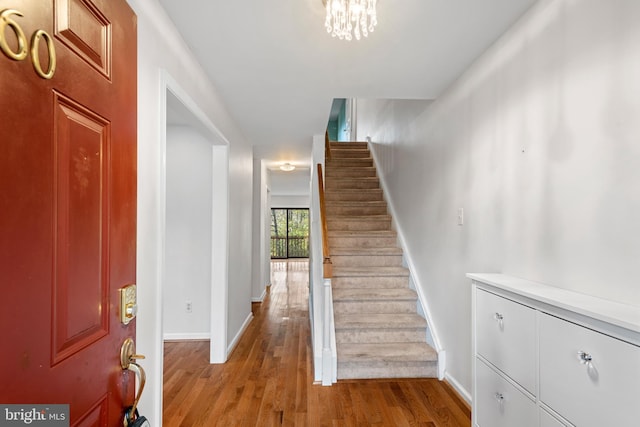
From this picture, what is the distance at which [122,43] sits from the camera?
955 millimetres

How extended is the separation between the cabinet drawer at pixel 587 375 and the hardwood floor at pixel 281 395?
117 centimetres

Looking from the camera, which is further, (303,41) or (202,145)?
(202,145)

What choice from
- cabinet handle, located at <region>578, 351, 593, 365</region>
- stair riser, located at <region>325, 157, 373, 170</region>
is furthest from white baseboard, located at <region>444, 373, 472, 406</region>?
stair riser, located at <region>325, 157, 373, 170</region>

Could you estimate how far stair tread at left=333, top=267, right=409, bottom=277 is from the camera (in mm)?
3459

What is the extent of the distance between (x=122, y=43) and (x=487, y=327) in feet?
6.25

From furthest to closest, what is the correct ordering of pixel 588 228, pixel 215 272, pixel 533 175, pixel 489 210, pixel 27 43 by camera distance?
pixel 215 272, pixel 489 210, pixel 533 175, pixel 588 228, pixel 27 43

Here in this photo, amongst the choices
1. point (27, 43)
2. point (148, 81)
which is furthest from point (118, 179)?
point (148, 81)

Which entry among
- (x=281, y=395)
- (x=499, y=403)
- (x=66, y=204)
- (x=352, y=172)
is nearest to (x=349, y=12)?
(x=66, y=204)

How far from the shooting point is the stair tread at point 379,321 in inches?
118

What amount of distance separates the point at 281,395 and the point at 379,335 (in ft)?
Answer: 3.47

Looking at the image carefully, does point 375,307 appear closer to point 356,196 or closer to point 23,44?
point 356,196

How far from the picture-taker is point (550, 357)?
3.88 feet

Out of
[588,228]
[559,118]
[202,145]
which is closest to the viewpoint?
[588,228]

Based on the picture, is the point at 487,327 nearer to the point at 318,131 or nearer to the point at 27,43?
the point at 27,43
